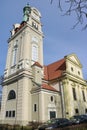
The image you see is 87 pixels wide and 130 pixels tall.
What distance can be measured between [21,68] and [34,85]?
4.56 meters

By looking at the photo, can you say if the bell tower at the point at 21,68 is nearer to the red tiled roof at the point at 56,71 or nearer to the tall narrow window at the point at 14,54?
the tall narrow window at the point at 14,54

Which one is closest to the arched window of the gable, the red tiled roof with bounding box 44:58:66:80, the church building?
the church building

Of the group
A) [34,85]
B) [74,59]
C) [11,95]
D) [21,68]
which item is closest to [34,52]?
[21,68]

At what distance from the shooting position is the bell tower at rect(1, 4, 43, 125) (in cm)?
2636

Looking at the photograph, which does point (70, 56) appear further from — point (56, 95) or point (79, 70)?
point (56, 95)

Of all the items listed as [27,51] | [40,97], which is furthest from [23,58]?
[40,97]

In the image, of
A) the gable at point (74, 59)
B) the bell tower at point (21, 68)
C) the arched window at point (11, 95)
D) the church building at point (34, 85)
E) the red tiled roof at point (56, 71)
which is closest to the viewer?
the church building at point (34, 85)

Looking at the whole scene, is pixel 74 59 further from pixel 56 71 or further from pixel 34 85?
pixel 34 85

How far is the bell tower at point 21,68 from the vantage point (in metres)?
26.4

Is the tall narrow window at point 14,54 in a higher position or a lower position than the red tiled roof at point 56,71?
higher

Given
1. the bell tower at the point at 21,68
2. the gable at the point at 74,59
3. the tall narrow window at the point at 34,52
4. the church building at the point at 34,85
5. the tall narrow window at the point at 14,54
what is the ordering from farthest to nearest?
the gable at the point at 74,59 → the tall narrow window at the point at 14,54 → the tall narrow window at the point at 34,52 → the bell tower at the point at 21,68 → the church building at the point at 34,85

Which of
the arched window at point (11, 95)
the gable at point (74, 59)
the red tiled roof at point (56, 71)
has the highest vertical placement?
the gable at point (74, 59)

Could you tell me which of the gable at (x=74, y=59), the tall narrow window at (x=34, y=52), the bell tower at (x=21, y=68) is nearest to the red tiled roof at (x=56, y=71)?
the gable at (x=74, y=59)

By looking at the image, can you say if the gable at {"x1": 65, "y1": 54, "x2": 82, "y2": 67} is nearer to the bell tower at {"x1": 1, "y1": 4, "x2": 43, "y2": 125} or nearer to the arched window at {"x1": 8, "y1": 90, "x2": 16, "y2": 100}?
the bell tower at {"x1": 1, "y1": 4, "x2": 43, "y2": 125}
